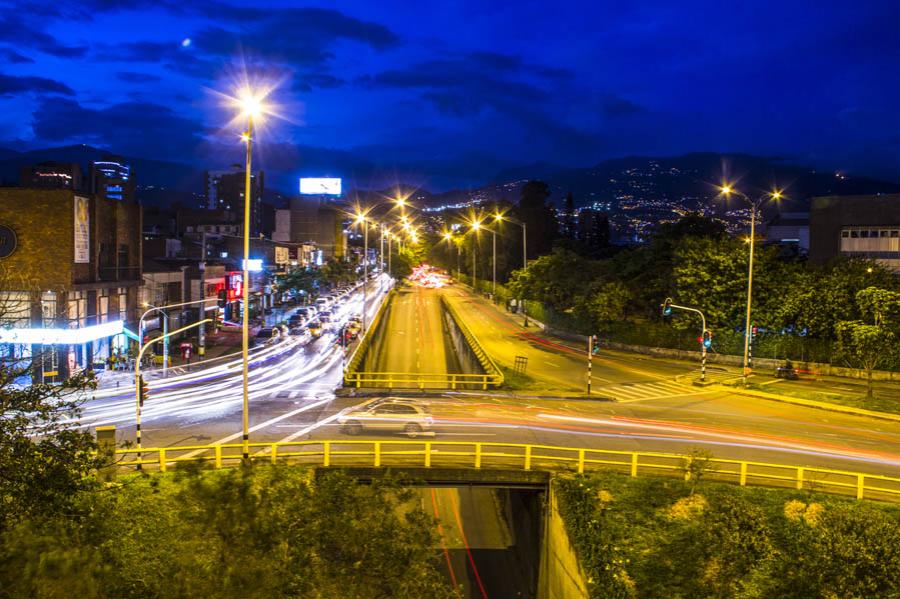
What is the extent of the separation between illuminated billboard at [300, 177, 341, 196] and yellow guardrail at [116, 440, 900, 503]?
159522 mm

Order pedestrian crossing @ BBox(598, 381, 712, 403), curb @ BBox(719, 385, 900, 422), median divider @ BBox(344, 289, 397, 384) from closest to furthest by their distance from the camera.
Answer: curb @ BBox(719, 385, 900, 422), pedestrian crossing @ BBox(598, 381, 712, 403), median divider @ BBox(344, 289, 397, 384)

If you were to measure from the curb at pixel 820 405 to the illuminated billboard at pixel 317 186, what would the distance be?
496ft

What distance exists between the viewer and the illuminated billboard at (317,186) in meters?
178

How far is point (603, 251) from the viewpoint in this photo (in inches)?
4454

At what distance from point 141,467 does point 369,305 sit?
7017cm

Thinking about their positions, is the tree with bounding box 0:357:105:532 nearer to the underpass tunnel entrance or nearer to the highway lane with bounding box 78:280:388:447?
the highway lane with bounding box 78:280:388:447

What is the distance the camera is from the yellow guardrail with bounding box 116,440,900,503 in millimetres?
20438

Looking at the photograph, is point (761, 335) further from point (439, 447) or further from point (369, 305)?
point (369, 305)

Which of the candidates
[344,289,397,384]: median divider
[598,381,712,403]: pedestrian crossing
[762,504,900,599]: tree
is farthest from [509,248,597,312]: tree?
[762,504,900,599]: tree

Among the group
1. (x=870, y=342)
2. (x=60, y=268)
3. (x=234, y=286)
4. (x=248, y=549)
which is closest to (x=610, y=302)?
(x=870, y=342)

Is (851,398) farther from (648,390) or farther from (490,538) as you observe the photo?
(490,538)

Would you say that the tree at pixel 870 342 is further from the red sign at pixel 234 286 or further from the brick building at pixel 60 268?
the red sign at pixel 234 286

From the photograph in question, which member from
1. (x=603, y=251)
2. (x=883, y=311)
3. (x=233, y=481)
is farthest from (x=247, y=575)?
(x=603, y=251)

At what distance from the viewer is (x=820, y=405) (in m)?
33.3
